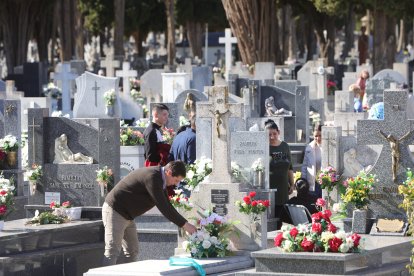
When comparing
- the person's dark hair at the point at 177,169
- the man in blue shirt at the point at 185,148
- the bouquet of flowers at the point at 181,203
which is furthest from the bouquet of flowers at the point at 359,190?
the man in blue shirt at the point at 185,148

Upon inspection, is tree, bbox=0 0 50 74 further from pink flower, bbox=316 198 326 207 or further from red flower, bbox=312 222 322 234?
red flower, bbox=312 222 322 234

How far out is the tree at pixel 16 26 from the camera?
196 ft

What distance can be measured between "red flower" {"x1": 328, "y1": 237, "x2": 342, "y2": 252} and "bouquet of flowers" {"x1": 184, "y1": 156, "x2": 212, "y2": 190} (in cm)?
324

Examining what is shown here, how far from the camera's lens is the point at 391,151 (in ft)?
47.4

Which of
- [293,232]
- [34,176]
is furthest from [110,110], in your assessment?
[293,232]

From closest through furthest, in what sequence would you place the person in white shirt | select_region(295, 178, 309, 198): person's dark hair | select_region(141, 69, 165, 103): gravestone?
1. select_region(295, 178, 309, 198): person's dark hair
2. the person in white shirt
3. select_region(141, 69, 165, 103): gravestone

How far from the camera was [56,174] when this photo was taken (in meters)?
16.7

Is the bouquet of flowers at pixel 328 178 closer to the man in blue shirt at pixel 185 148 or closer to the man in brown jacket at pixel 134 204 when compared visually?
the man in blue shirt at pixel 185 148

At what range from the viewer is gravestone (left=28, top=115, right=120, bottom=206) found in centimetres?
1648

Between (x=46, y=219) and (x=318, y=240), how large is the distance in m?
4.13

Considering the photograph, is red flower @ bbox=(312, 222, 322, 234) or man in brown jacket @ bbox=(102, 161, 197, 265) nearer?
red flower @ bbox=(312, 222, 322, 234)

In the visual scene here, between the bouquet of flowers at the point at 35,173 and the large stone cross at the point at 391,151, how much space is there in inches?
158

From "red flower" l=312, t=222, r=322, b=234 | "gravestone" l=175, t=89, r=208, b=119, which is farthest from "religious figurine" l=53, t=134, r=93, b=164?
"gravestone" l=175, t=89, r=208, b=119

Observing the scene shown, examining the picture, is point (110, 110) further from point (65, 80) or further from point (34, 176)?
point (34, 176)
